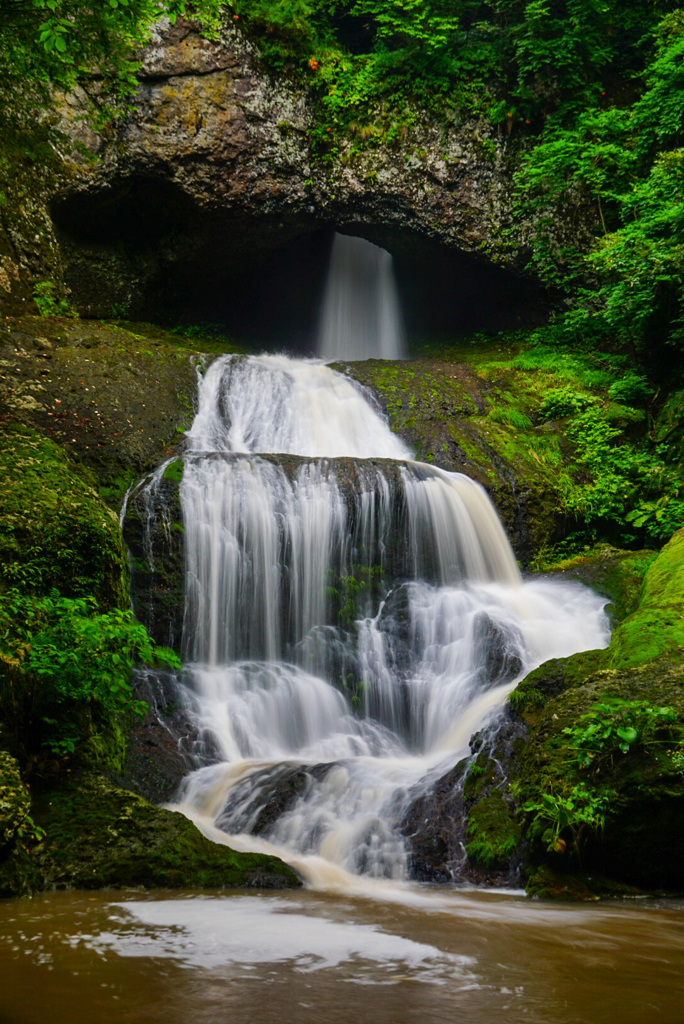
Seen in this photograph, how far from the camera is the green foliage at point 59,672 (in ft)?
15.6

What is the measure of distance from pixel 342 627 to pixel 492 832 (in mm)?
3763

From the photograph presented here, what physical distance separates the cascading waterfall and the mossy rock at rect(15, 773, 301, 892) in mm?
866

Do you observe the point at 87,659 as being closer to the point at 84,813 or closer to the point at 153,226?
the point at 84,813

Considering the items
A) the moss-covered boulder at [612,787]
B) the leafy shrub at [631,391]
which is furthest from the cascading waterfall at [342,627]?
the leafy shrub at [631,391]

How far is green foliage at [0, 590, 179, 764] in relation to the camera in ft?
15.6

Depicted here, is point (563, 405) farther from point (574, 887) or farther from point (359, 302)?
point (574, 887)

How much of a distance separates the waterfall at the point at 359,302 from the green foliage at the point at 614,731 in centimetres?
1361

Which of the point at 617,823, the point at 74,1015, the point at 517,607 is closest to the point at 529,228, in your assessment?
the point at 517,607

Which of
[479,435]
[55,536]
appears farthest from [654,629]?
[479,435]

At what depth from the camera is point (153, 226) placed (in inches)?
542

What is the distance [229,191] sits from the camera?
13.4m

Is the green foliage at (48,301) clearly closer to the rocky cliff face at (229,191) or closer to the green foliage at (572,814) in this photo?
the rocky cliff face at (229,191)

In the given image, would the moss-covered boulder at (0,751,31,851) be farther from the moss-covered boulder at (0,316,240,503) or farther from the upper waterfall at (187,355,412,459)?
the upper waterfall at (187,355,412,459)

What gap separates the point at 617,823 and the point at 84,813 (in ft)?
10.6
